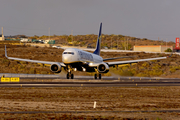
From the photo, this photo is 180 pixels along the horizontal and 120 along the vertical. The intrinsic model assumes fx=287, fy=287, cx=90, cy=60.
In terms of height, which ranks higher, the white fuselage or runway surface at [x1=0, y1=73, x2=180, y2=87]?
the white fuselage

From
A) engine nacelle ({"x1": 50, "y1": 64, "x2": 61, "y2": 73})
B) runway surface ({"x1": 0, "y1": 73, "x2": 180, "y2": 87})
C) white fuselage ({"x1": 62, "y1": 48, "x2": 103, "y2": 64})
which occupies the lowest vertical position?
runway surface ({"x1": 0, "y1": 73, "x2": 180, "y2": 87})

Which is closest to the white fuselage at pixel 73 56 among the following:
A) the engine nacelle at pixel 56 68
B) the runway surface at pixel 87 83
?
the engine nacelle at pixel 56 68

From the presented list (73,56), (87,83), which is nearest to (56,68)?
(73,56)

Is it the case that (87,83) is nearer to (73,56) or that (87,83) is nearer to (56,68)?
(73,56)

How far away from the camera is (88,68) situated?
49062 millimetres

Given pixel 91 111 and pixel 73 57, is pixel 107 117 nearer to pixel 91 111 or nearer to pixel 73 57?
pixel 91 111

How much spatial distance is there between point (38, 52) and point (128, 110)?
335ft

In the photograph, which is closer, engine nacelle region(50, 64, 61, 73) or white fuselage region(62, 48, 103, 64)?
white fuselage region(62, 48, 103, 64)

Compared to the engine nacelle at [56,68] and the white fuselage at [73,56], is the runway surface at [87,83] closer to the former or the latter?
the engine nacelle at [56,68]

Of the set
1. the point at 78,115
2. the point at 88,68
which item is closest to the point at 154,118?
the point at 78,115

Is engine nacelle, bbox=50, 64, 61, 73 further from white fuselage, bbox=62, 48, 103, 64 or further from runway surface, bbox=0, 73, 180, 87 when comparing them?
white fuselage, bbox=62, 48, 103, 64

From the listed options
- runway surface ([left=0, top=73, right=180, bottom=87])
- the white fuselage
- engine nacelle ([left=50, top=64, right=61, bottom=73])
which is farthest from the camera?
engine nacelle ([left=50, top=64, right=61, bottom=73])

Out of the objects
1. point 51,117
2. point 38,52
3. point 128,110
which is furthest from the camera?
point 38,52

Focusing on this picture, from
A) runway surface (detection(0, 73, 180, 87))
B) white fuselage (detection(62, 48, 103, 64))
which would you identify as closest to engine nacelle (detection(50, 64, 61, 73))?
runway surface (detection(0, 73, 180, 87))
